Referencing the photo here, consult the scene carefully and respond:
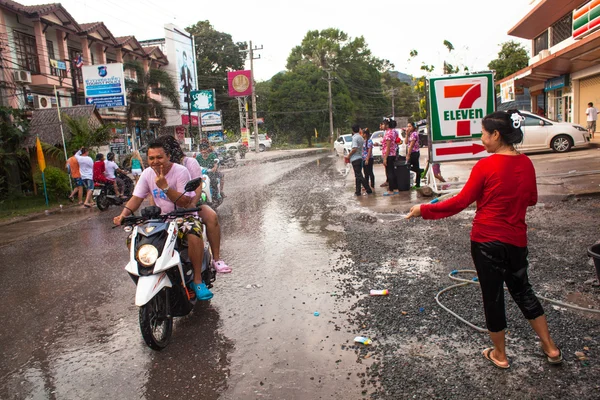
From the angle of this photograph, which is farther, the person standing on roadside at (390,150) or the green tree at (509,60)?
the green tree at (509,60)

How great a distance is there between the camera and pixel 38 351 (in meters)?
4.28

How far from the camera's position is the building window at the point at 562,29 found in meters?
24.9

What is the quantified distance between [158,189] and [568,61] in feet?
70.3

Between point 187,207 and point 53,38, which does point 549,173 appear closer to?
point 187,207

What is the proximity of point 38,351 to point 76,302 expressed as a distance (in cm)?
133

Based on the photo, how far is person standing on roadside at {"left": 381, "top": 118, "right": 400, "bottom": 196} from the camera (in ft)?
37.7

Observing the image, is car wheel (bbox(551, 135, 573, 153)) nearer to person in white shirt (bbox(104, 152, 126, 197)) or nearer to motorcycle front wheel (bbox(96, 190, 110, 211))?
person in white shirt (bbox(104, 152, 126, 197))

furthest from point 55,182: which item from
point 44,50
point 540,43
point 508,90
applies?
point 540,43

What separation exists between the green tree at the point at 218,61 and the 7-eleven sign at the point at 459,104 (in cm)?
5178

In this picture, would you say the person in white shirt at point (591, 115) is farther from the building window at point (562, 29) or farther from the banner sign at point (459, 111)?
the banner sign at point (459, 111)

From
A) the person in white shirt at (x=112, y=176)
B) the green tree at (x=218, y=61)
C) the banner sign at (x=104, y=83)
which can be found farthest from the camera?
the green tree at (x=218, y=61)

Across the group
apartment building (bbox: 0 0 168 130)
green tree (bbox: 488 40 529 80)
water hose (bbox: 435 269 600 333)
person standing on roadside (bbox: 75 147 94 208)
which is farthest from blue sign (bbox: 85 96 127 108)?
green tree (bbox: 488 40 529 80)

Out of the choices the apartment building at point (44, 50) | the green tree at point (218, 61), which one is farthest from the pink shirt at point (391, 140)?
the green tree at point (218, 61)

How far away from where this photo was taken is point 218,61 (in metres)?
63.6
